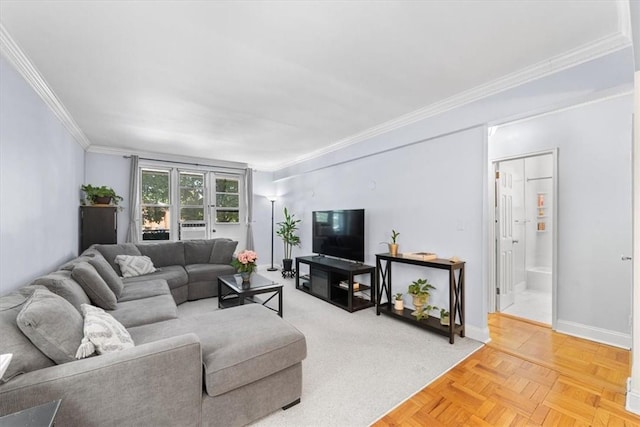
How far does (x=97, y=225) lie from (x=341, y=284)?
12.6 ft

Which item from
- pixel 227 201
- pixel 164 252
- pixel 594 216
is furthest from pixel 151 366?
pixel 227 201

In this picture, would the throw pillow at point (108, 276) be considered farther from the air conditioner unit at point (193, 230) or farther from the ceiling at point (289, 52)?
the air conditioner unit at point (193, 230)

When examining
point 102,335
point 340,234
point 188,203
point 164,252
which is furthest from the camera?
point 188,203

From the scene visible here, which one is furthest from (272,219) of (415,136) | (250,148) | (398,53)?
(398,53)

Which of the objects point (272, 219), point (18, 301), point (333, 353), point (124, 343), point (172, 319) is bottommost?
point (333, 353)

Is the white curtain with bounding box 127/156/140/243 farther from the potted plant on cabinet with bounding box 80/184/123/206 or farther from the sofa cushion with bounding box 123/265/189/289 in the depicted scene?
the sofa cushion with bounding box 123/265/189/289

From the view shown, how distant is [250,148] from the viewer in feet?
16.2

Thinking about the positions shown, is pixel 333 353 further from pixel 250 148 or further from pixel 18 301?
pixel 250 148

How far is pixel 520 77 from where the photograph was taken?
2.42 m

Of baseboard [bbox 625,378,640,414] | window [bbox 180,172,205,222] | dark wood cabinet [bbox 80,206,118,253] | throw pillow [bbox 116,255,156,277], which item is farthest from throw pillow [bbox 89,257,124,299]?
baseboard [bbox 625,378,640,414]

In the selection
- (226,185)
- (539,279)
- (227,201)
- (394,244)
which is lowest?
(539,279)

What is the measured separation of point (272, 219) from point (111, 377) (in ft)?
18.0

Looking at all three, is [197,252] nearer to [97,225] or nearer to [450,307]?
[97,225]

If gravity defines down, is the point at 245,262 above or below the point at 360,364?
above
